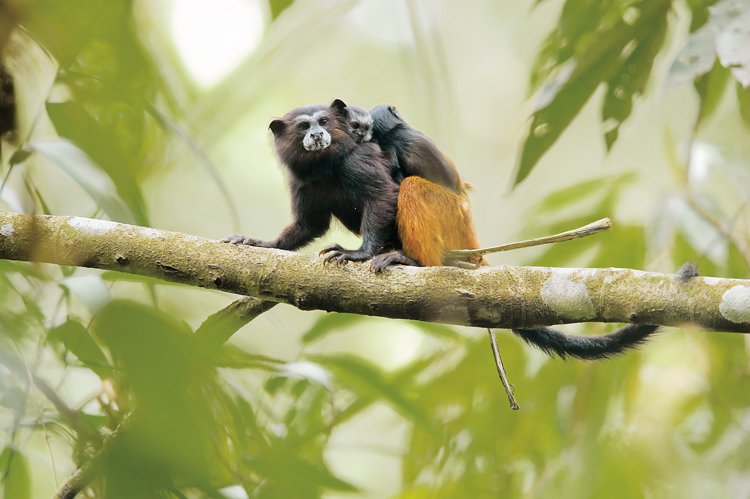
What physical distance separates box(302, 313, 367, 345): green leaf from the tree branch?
2.86 ft

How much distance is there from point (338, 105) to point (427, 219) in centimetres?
87

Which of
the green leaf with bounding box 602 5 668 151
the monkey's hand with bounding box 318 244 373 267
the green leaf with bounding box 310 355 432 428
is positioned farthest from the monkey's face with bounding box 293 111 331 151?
the green leaf with bounding box 602 5 668 151

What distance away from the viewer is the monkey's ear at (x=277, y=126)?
13.9 ft

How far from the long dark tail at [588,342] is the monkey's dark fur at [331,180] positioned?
2.78 feet

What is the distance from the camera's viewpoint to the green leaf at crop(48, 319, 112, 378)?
750 millimetres

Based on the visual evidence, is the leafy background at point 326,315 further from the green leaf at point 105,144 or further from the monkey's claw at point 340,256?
the monkey's claw at point 340,256

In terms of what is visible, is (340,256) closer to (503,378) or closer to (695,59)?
(503,378)

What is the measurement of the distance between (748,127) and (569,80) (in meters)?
0.66

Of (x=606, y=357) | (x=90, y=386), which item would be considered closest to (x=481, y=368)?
(x=606, y=357)

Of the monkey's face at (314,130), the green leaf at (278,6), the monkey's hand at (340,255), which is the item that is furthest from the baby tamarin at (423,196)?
the green leaf at (278,6)

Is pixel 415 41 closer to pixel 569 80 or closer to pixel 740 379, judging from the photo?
pixel 569 80

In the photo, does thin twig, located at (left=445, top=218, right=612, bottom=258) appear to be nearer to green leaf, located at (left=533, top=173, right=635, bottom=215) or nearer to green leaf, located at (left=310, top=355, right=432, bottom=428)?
green leaf, located at (left=310, top=355, right=432, bottom=428)

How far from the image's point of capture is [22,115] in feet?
2.27

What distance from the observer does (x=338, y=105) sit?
4.14 m
